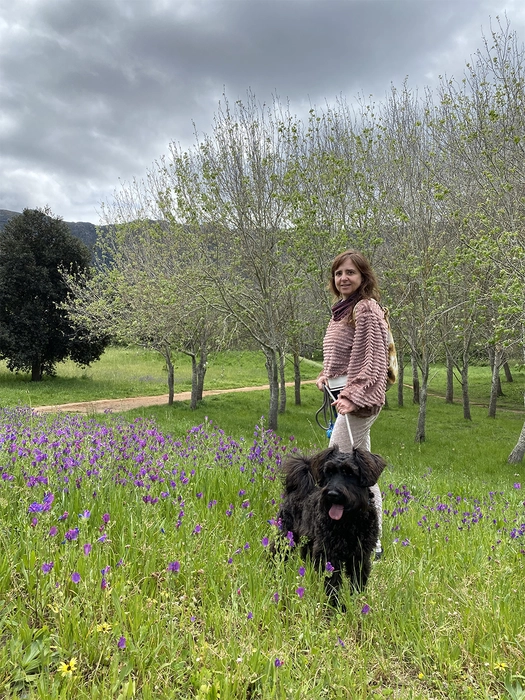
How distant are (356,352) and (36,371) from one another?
27.9 metres

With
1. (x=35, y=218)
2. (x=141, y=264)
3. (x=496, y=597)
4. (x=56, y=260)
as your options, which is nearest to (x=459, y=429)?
(x=141, y=264)

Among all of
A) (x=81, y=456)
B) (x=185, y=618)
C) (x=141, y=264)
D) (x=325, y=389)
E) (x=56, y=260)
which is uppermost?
(x=56, y=260)

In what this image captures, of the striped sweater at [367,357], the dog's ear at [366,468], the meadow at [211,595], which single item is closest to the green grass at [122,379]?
the meadow at [211,595]

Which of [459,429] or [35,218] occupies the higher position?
[35,218]

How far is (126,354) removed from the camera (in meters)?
40.0

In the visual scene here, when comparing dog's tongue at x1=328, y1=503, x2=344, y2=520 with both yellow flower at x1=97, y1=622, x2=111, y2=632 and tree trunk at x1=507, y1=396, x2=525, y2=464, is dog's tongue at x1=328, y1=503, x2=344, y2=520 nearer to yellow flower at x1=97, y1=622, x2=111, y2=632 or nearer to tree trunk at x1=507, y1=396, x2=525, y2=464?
yellow flower at x1=97, y1=622, x2=111, y2=632

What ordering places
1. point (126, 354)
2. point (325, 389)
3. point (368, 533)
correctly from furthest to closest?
point (126, 354)
point (325, 389)
point (368, 533)

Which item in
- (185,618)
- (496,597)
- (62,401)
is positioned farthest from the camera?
(62,401)

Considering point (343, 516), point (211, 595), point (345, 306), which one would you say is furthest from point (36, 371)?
point (343, 516)

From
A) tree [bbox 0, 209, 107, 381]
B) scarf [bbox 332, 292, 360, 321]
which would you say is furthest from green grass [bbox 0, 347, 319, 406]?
scarf [bbox 332, 292, 360, 321]

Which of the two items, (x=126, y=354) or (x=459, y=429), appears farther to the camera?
(x=126, y=354)

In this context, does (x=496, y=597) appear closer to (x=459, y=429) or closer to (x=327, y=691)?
(x=327, y=691)

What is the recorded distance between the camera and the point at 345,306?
4.23 meters

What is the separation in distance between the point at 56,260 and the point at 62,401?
11800mm
